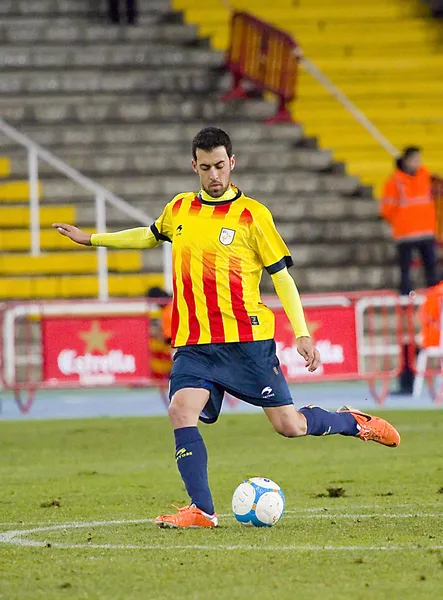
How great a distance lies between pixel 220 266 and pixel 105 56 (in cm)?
1613

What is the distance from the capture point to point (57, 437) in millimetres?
12984

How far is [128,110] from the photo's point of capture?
22.5 meters

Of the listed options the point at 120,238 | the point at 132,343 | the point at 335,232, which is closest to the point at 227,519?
the point at 120,238

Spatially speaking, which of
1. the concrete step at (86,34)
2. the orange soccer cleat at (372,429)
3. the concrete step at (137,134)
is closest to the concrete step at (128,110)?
the concrete step at (137,134)

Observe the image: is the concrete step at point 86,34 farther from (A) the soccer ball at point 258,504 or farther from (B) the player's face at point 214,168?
(A) the soccer ball at point 258,504

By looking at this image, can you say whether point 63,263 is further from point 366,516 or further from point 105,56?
point 366,516

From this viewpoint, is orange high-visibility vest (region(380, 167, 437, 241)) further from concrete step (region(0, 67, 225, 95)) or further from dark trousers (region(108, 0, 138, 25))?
dark trousers (region(108, 0, 138, 25))

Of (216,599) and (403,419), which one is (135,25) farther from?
(216,599)

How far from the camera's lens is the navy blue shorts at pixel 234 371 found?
7441mm

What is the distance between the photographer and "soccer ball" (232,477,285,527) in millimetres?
7254

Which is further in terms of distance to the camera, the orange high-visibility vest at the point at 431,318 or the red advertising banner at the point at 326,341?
the orange high-visibility vest at the point at 431,318

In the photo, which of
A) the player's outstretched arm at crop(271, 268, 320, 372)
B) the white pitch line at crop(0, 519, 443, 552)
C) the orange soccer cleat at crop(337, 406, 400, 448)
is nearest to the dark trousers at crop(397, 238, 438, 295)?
the orange soccer cleat at crop(337, 406, 400, 448)

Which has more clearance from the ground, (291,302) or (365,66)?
(365,66)

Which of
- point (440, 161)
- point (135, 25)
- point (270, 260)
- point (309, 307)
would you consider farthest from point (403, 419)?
point (135, 25)
